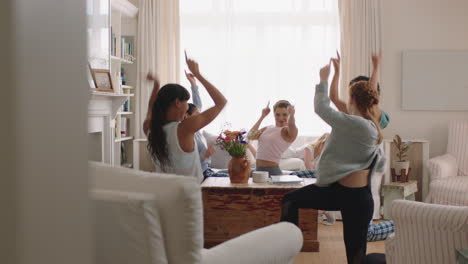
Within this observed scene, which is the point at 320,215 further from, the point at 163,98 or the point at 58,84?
the point at 58,84

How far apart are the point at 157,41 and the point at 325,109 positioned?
4006 mm

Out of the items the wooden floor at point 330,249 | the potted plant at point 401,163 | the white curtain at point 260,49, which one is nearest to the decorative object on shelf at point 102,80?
the white curtain at point 260,49

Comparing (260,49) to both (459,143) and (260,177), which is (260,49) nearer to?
(459,143)

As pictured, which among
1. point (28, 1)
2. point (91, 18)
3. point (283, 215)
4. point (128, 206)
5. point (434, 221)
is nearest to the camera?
point (28, 1)

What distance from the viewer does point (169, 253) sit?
1.46 metres

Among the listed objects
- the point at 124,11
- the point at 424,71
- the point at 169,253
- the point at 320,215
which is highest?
the point at 124,11

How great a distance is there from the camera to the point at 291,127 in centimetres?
395

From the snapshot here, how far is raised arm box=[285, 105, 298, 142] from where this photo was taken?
3.88 metres

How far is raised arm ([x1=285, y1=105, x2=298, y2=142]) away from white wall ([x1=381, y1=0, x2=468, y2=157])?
101 inches

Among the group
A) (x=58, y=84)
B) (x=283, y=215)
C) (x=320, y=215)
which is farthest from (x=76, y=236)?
(x=320, y=215)

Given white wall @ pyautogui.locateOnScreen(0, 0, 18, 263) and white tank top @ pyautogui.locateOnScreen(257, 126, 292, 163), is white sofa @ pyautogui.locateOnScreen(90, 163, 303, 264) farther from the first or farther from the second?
white tank top @ pyautogui.locateOnScreen(257, 126, 292, 163)

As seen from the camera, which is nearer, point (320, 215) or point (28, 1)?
point (28, 1)

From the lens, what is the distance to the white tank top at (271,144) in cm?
416

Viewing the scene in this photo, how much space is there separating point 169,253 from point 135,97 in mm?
5132
